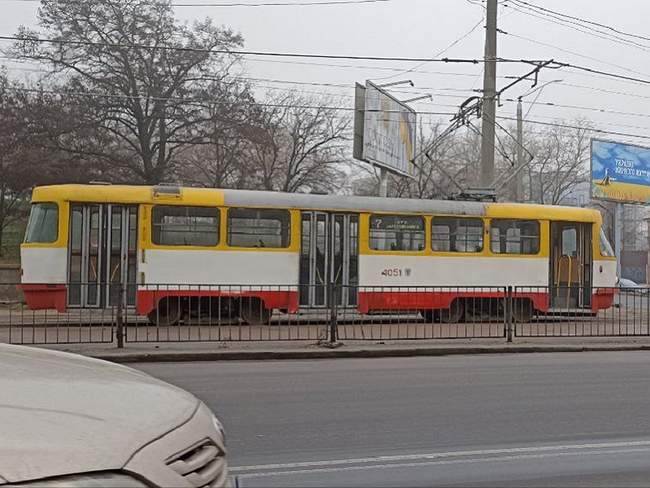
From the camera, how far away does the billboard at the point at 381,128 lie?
82.9 feet

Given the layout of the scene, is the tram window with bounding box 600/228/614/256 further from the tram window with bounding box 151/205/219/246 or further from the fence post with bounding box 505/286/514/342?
the tram window with bounding box 151/205/219/246

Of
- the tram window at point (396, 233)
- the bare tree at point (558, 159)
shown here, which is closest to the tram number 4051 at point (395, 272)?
the tram window at point (396, 233)

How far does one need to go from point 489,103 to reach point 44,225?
1305cm

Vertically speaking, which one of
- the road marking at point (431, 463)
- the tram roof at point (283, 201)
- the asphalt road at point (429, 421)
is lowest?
the asphalt road at point (429, 421)

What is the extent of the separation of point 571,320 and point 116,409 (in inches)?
598

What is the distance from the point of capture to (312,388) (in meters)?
9.12

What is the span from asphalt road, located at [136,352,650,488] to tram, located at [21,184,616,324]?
13.8 feet

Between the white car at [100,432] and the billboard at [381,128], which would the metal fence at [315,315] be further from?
the billboard at [381,128]

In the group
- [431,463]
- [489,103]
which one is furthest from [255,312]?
[489,103]

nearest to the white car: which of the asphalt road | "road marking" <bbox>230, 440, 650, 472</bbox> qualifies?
the asphalt road

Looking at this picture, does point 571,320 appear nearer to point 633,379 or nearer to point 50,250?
point 633,379

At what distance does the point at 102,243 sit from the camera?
1588 cm

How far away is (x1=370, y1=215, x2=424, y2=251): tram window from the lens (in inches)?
681

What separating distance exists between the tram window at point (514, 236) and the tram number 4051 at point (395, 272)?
2280mm
